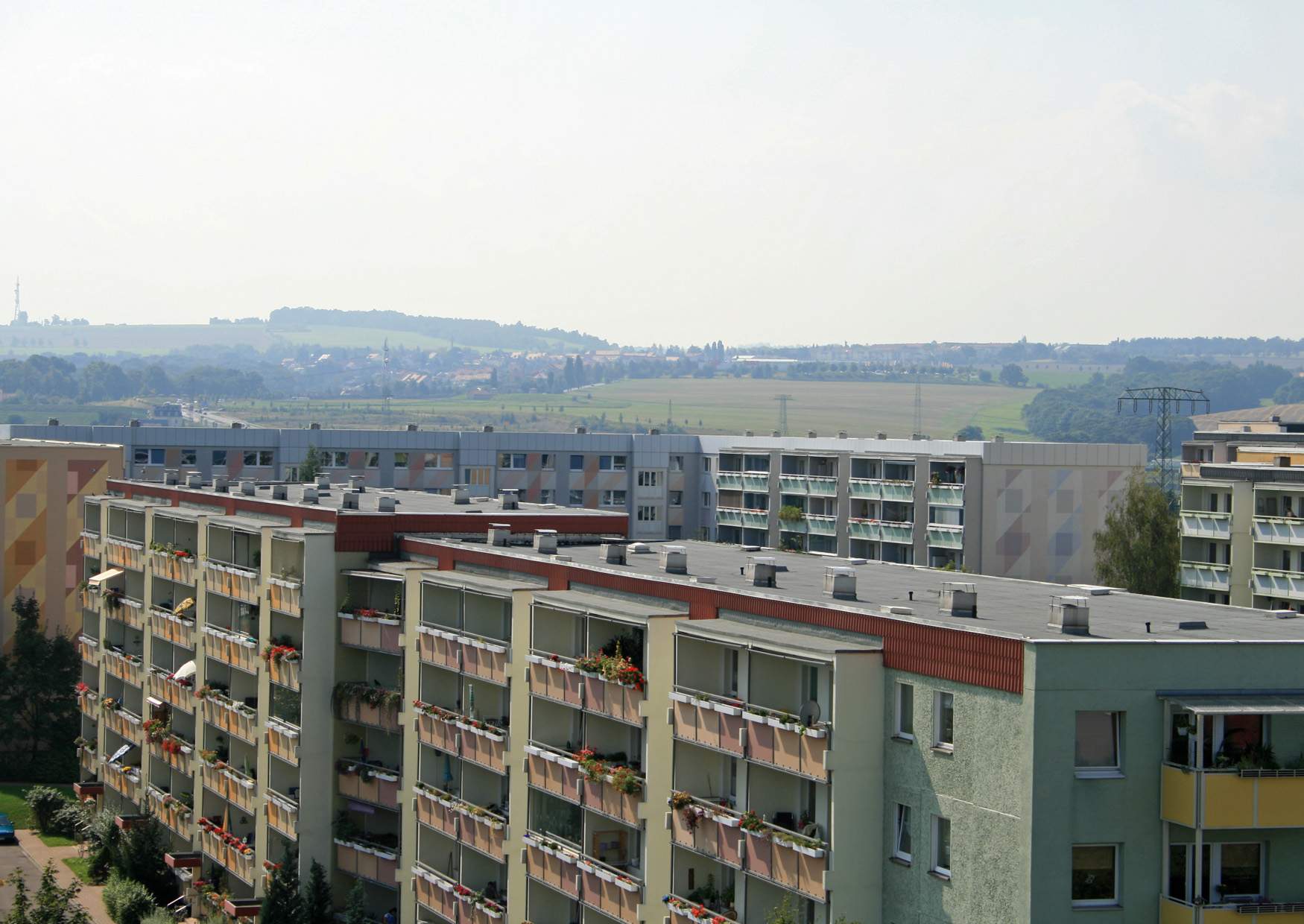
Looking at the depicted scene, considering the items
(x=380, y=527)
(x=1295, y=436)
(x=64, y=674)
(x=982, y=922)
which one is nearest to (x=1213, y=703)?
(x=982, y=922)

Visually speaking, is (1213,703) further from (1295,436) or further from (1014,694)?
(1295,436)

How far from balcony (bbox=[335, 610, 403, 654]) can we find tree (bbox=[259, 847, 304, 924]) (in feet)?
23.9

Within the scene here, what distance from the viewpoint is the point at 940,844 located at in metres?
30.6

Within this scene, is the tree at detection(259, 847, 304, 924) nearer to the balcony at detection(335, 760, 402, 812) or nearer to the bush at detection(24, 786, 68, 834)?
the balcony at detection(335, 760, 402, 812)

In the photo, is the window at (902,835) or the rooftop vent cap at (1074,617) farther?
the window at (902,835)

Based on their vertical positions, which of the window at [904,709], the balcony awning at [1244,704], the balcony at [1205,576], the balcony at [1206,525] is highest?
the balcony awning at [1244,704]

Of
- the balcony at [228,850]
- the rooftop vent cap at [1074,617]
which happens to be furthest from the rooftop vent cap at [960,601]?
the balcony at [228,850]

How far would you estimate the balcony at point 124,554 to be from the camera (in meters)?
72.1

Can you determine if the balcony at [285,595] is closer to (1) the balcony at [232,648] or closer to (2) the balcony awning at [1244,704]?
(1) the balcony at [232,648]

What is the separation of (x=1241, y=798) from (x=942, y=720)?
5265 millimetres

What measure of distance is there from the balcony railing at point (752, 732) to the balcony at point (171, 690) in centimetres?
3340

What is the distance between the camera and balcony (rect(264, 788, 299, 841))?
177 ft

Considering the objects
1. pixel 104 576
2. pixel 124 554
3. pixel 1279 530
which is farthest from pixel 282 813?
pixel 1279 530

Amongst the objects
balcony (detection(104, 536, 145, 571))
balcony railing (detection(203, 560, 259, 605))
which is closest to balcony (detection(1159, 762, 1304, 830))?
balcony railing (detection(203, 560, 259, 605))
